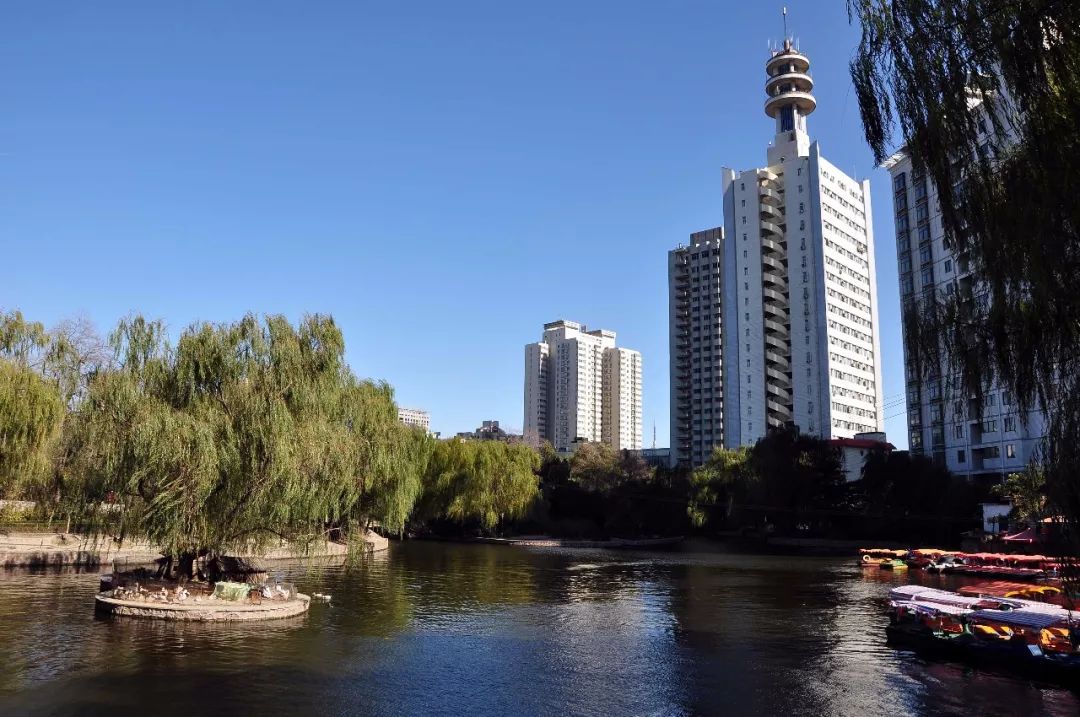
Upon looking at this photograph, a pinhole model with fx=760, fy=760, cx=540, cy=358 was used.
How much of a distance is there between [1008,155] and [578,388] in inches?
6343

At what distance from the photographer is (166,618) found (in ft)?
71.6

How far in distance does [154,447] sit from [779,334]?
93.6 meters

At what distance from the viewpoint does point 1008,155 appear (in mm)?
10195

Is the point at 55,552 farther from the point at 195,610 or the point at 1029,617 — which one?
the point at 1029,617

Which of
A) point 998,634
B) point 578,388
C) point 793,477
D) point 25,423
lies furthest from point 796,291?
point 25,423

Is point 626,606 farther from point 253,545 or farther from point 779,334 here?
point 779,334

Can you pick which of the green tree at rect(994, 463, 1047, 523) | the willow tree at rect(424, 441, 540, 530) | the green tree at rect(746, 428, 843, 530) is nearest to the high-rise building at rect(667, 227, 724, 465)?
the green tree at rect(746, 428, 843, 530)

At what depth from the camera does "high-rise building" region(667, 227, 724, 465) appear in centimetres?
12700

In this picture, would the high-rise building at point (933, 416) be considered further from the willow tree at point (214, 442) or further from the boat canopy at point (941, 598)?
the willow tree at point (214, 442)

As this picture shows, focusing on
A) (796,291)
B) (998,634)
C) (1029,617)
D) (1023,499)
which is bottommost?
(998,634)

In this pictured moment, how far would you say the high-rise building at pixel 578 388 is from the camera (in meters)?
172

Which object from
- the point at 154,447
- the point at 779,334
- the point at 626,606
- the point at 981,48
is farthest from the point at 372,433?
the point at 779,334

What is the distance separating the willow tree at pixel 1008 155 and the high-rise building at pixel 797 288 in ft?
303

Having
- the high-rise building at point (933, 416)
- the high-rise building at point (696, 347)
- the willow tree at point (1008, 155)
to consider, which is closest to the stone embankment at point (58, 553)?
the willow tree at point (1008, 155)
